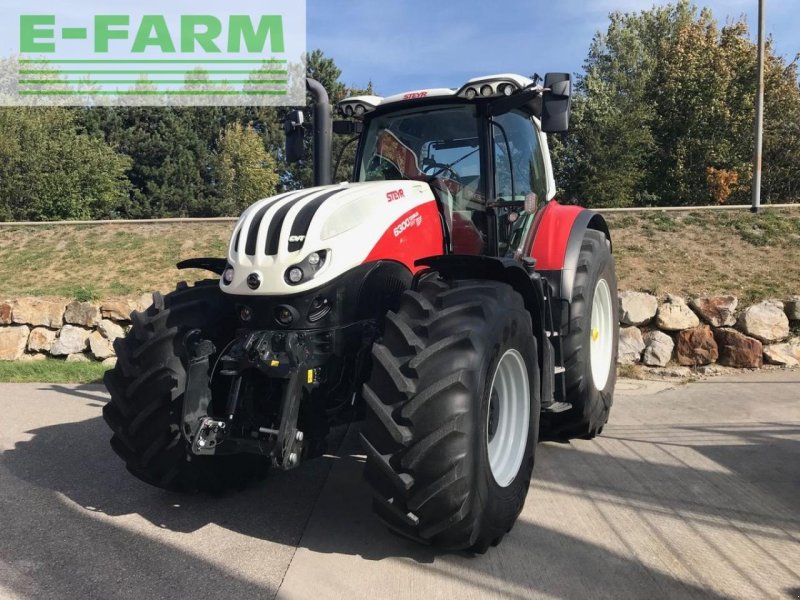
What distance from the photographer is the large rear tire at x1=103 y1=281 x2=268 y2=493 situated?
3.28 m

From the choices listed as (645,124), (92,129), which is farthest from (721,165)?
(92,129)

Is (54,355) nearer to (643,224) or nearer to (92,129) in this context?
(643,224)

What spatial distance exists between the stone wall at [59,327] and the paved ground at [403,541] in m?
4.80

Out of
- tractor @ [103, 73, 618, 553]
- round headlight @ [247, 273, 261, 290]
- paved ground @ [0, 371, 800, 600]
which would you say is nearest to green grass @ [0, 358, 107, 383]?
paved ground @ [0, 371, 800, 600]

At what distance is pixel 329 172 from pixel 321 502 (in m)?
2.61

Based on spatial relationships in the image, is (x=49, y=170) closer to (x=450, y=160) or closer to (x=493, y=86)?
(x=450, y=160)

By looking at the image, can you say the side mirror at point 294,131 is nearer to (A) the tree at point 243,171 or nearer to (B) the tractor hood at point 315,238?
(B) the tractor hood at point 315,238

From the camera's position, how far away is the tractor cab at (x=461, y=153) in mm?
4059

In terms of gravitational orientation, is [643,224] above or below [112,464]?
above

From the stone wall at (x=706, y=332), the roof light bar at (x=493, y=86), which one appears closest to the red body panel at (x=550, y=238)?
the roof light bar at (x=493, y=86)

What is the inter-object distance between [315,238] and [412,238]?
0.72 metres

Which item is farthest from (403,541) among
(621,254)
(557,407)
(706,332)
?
(621,254)

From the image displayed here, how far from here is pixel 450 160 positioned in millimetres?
4203

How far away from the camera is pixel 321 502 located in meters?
3.73
